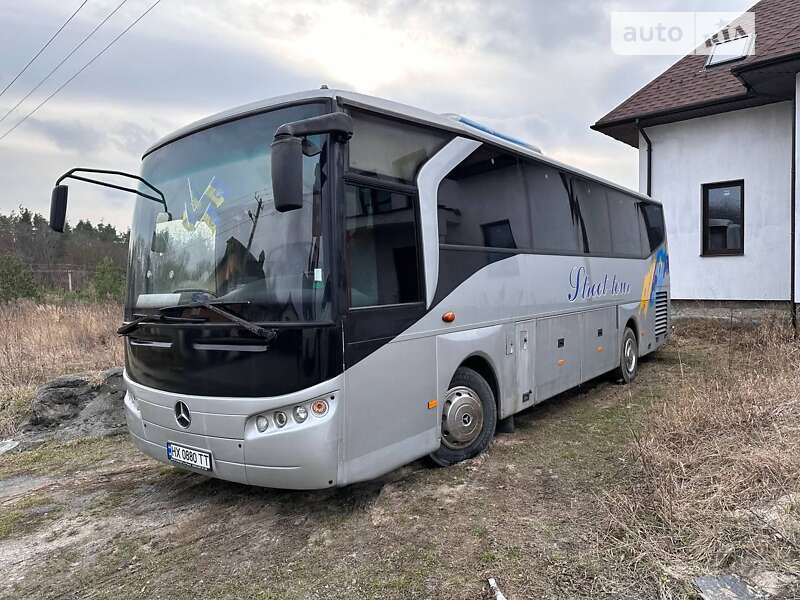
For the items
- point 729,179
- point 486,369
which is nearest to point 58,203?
point 486,369

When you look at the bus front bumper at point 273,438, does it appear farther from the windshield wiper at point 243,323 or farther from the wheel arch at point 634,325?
the wheel arch at point 634,325

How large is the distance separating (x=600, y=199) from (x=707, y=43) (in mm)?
10221

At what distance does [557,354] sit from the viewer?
21.0 ft

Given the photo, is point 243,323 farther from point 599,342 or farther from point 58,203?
point 599,342

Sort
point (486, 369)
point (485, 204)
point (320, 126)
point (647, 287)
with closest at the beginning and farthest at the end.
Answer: point (320, 126)
point (485, 204)
point (486, 369)
point (647, 287)

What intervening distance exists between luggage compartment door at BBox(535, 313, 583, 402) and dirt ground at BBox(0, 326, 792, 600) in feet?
2.73

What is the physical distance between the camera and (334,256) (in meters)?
3.50

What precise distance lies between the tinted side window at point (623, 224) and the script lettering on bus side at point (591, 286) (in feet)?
1.59

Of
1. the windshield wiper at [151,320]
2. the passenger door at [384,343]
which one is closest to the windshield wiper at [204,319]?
the windshield wiper at [151,320]

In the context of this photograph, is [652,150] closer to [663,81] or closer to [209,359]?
[663,81]

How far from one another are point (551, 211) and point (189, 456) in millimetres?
4613

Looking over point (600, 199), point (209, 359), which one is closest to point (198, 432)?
point (209, 359)

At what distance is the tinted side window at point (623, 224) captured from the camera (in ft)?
26.5

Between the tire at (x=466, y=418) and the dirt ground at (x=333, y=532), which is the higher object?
the tire at (x=466, y=418)
